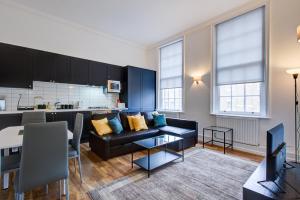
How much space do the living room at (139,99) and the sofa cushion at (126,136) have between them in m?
0.03

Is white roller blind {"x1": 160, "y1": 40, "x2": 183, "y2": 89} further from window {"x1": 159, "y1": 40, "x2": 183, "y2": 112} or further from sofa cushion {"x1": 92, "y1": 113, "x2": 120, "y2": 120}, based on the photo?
sofa cushion {"x1": 92, "y1": 113, "x2": 120, "y2": 120}

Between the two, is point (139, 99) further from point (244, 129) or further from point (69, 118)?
point (244, 129)

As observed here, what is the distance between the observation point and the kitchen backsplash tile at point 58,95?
3428 mm

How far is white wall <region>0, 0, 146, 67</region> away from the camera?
3.39 m

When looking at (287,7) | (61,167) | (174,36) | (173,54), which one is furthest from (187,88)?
(61,167)

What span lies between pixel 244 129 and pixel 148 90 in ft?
10.8

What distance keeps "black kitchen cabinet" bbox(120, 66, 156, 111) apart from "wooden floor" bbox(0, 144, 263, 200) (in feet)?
7.10

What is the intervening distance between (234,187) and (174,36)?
4530 millimetres

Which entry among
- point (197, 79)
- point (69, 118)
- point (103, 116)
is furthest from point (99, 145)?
point (197, 79)

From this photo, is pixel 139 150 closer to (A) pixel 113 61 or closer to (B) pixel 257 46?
(A) pixel 113 61

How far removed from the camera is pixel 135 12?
3.72 metres

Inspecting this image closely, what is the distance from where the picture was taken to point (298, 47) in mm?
2820

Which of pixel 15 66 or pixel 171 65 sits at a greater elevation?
pixel 171 65

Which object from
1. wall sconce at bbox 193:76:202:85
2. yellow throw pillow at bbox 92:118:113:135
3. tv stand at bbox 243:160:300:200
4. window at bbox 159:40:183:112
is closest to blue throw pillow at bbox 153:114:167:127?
window at bbox 159:40:183:112
